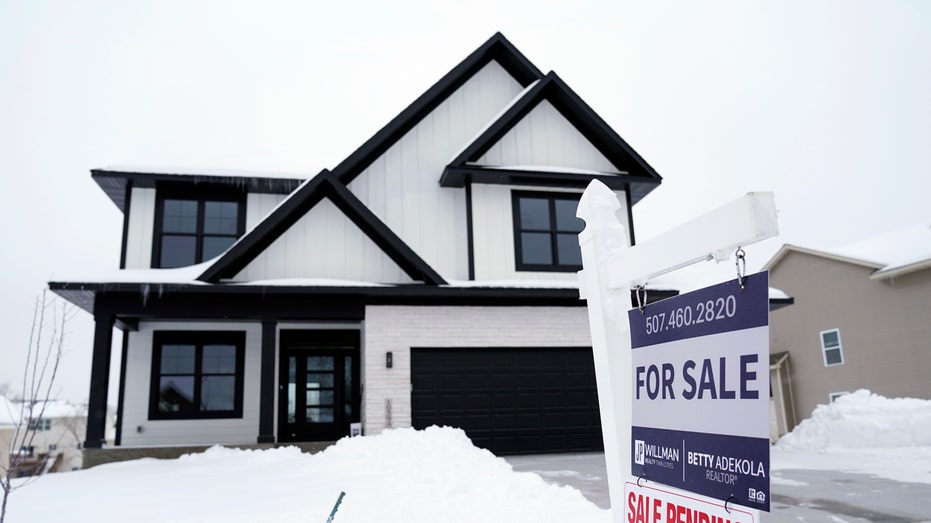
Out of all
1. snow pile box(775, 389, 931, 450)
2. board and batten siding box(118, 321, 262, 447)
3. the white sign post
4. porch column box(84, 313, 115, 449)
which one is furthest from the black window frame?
snow pile box(775, 389, 931, 450)

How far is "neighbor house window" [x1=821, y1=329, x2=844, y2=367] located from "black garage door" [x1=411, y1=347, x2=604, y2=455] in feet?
43.6

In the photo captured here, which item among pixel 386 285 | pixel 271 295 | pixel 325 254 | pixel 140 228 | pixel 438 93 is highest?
pixel 438 93

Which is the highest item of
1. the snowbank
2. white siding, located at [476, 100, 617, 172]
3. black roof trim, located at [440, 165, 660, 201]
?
white siding, located at [476, 100, 617, 172]

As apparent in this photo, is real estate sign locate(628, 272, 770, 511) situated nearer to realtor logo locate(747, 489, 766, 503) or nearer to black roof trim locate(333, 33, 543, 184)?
realtor logo locate(747, 489, 766, 503)

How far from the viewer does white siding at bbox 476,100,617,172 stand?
589 inches

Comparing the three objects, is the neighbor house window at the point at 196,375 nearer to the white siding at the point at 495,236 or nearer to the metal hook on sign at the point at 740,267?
the white siding at the point at 495,236

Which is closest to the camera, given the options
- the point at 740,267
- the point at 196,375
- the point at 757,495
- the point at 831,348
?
the point at 757,495

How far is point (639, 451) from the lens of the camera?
3.29 meters

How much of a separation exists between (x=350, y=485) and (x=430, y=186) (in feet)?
28.3

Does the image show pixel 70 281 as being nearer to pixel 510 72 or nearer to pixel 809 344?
pixel 510 72

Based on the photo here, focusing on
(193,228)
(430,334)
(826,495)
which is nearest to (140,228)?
(193,228)

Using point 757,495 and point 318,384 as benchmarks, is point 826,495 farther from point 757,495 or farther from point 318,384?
point 318,384

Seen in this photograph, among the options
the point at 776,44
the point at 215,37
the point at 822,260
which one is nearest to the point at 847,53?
the point at 776,44

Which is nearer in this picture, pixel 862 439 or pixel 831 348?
pixel 862 439
